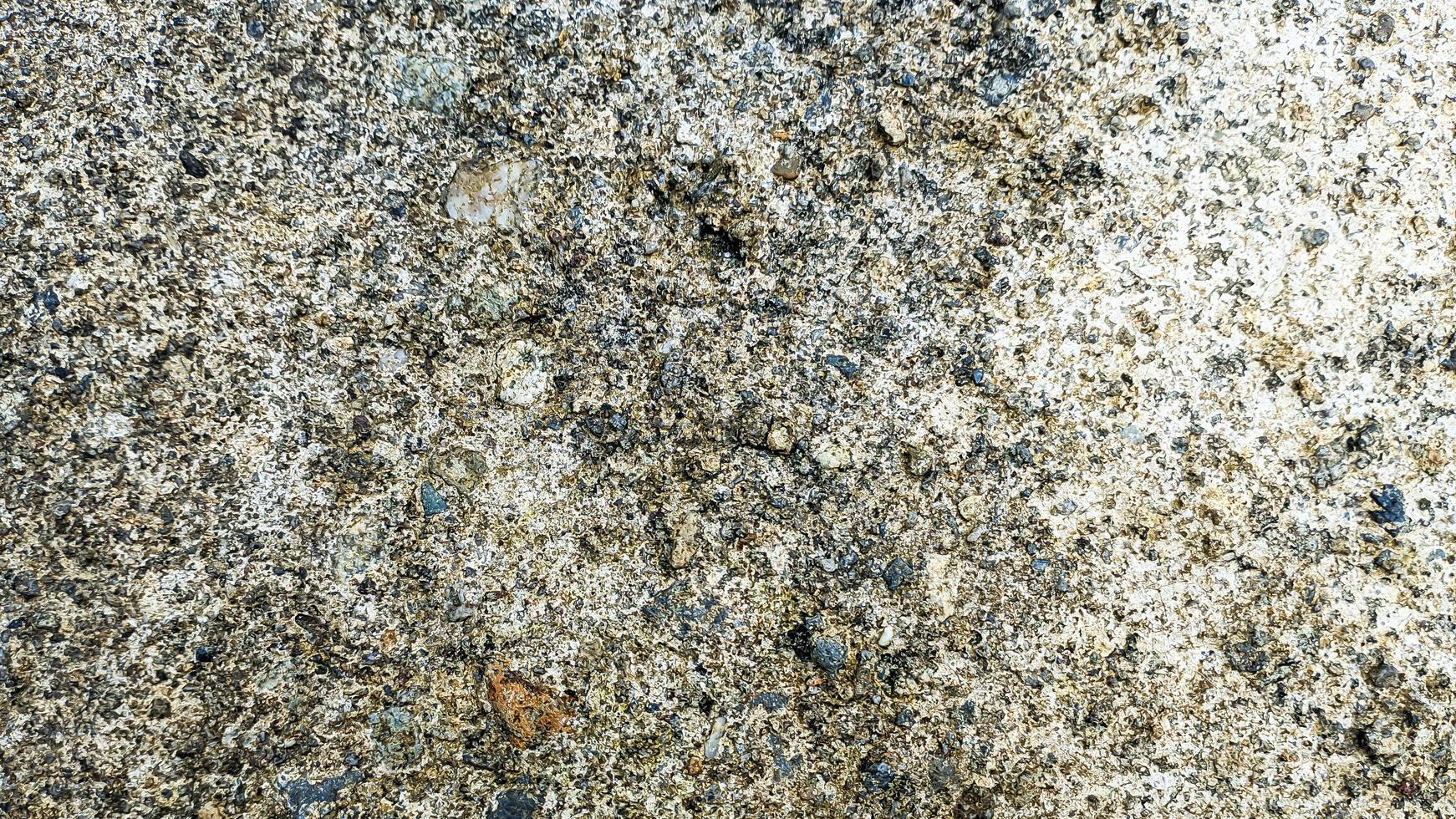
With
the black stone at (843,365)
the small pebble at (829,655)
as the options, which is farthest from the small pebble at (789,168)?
the small pebble at (829,655)

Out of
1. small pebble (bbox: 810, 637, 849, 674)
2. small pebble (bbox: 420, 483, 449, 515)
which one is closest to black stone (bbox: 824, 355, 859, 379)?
small pebble (bbox: 810, 637, 849, 674)

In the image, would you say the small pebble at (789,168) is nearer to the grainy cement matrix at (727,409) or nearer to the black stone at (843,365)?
the grainy cement matrix at (727,409)

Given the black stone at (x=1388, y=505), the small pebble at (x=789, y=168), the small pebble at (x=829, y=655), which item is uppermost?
the small pebble at (x=789, y=168)

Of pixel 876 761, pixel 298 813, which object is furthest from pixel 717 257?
pixel 298 813

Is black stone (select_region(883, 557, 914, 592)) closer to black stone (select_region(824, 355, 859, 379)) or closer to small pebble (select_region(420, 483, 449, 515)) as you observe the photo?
black stone (select_region(824, 355, 859, 379))

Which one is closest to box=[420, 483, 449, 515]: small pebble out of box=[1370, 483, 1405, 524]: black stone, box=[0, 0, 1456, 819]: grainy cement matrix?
box=[0, 0, 1456, 819]: grainy cement matrix

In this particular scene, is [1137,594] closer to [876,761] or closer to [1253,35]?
[876,761]

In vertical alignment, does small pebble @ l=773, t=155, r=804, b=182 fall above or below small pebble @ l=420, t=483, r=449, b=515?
above

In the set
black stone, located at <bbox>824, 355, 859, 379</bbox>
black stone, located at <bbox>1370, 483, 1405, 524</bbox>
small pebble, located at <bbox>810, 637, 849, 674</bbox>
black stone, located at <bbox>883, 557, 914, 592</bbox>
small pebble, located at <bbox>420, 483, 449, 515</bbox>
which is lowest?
small pebble, located at <bbox>810, 637, 849, 674</bbox>

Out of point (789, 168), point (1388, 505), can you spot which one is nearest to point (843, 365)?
point (789, 168)
